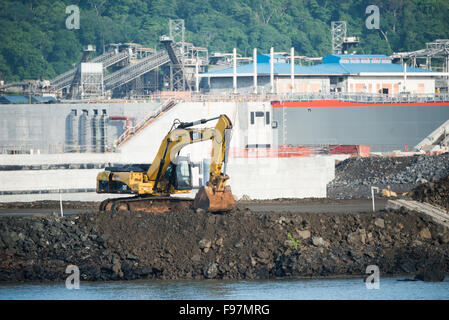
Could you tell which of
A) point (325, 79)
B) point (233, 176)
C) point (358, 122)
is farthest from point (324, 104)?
point (233, 176)

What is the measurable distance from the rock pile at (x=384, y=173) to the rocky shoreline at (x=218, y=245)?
72.3 ft

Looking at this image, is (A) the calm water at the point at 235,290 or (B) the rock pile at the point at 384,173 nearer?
(A) the calm water at the point at 235,290

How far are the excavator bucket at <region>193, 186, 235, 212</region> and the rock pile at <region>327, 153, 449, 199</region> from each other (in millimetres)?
22138

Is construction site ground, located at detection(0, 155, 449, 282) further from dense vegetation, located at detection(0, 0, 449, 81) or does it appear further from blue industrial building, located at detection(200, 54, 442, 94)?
dense vegetation, located at detection(0, 0, 449, 81)

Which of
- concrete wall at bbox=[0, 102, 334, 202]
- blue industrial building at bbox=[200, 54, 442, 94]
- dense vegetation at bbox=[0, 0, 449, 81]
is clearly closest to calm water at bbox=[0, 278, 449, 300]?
concrete wall at bbox=[0, 102, 334, 202]

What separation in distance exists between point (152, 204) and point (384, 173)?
27.4 m

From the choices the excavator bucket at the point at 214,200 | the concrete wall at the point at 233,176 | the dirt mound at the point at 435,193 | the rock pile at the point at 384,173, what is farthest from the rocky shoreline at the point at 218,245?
the rock pile at the point at 384,173

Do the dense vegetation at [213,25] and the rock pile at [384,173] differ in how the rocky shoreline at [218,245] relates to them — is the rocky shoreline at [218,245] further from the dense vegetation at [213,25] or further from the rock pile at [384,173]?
the dense vegetation at [213,25]

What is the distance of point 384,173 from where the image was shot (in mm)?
62375

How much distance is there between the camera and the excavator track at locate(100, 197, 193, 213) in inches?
1534

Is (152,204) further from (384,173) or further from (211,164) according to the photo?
(384,173)

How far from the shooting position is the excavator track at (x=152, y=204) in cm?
3897
